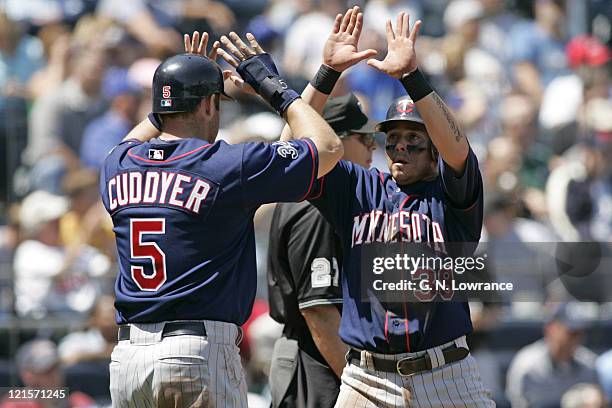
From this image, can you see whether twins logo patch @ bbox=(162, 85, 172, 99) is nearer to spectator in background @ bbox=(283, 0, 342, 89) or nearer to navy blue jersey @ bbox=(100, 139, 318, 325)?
navy blue jersey @ bbox=(100, 139, 318, 325)

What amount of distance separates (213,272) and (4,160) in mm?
4869

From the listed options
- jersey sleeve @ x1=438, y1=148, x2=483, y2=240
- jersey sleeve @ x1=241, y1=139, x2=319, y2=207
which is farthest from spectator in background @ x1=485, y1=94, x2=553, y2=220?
jersey sleeve @ x1=241, y1=139, x2=319, y2=207

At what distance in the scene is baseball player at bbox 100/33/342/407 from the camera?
13.4 ft

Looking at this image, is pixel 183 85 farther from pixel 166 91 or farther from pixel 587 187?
pixel 587 187

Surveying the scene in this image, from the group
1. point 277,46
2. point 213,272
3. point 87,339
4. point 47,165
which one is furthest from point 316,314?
point 277,46

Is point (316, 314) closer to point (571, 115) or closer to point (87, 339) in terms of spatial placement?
point (87, 339)

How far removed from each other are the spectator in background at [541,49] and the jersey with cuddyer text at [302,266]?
517 cm

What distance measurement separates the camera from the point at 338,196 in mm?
4660

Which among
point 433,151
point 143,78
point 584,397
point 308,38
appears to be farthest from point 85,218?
point 433,151

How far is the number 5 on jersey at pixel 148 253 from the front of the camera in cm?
414

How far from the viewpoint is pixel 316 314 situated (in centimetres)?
511

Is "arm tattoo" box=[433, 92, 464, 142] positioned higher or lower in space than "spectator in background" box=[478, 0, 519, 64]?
lower

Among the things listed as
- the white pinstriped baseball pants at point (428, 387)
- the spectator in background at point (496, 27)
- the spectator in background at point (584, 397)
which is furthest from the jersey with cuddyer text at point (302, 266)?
the spectator in background at point (496, 27)

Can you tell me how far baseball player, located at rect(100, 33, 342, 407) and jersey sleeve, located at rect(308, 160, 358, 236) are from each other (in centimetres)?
33
